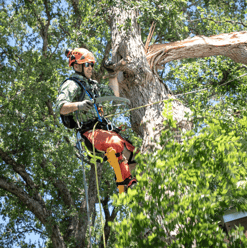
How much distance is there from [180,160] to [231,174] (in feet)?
1.43

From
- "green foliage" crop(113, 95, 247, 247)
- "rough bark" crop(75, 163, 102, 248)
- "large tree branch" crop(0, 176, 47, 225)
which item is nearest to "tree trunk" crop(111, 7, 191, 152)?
"green foliage" crop(113, 95, 247, 247)

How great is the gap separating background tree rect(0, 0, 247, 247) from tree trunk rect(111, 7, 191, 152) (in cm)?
2

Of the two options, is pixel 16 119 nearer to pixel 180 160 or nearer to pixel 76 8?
pixel 76 8

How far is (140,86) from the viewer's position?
5551 mm

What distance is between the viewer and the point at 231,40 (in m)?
6.11

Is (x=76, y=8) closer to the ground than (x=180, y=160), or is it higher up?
higher up

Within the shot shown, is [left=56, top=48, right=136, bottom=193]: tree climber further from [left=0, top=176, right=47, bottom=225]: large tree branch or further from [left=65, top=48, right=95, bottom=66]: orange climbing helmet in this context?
[left=0, top=176, right=47, bottom=225]: large tree branch

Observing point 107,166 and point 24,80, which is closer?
point 24,80

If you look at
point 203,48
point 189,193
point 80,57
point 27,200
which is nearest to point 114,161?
point 80,57

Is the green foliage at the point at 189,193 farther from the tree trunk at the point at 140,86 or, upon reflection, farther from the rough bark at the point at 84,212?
the rough bark at the point at 84,212

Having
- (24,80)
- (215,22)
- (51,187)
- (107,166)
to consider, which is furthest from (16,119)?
(215,22)

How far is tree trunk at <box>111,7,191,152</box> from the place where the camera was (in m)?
5.06

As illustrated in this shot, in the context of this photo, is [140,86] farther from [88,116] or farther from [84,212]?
[84,212]

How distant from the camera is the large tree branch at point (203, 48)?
6.02 meters
